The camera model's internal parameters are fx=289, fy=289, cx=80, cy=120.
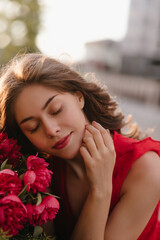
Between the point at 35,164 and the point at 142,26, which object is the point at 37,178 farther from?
the point at 142,26

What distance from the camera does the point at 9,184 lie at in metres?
1.18

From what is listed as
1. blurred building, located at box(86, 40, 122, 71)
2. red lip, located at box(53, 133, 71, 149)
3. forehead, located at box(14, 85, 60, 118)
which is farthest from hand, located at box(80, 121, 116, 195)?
blurred building, located at box(86, 40, 122, 71)

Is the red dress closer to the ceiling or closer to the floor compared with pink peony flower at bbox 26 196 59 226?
closer to the floor

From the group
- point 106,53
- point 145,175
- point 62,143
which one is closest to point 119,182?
point 145,175

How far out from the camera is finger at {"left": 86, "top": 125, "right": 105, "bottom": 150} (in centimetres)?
166

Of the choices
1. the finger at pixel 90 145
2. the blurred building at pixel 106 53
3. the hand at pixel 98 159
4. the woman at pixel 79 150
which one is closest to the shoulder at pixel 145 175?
the woman at pixel 79 150

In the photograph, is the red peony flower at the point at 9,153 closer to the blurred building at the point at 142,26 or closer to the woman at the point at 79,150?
the woman at the point at 79,150

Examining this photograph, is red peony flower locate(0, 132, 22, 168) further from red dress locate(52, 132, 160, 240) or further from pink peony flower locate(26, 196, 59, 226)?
red dress locate(52, 132, 160, 240)

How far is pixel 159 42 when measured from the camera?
44.1m

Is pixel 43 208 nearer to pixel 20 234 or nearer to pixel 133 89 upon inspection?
pixel 20 234

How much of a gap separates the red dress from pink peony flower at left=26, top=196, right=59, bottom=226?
76 centimetres

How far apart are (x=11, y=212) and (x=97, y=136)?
73 cm

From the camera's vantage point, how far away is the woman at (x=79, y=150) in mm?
1576

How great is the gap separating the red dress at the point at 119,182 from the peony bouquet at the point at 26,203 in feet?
2.40
